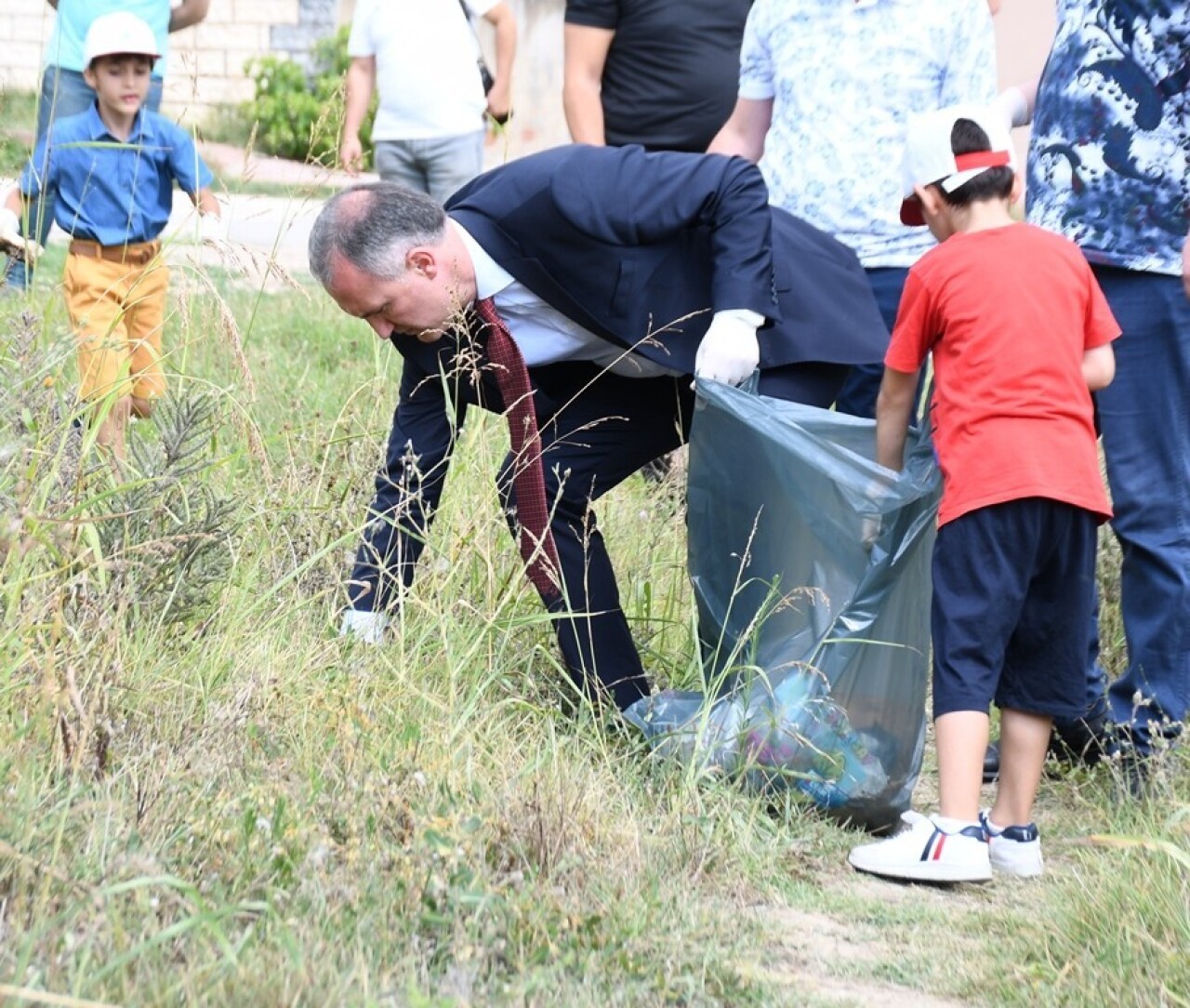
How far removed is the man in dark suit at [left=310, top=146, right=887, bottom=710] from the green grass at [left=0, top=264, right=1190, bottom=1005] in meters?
0.14

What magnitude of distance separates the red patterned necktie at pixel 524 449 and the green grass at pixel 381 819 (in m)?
0.13

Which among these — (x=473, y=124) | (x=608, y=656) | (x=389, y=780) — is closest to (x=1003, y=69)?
(x=473, y=124)

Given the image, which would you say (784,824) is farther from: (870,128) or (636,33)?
(636,33)

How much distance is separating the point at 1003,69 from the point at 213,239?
32.6 ft

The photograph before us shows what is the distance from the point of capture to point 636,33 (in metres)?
4.67

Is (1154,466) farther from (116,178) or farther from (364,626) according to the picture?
(116,178)

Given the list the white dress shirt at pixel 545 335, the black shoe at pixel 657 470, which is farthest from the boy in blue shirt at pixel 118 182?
the white dress shirt at pixel 545 335

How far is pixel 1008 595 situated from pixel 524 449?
2.97ft

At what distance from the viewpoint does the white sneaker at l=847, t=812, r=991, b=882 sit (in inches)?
108

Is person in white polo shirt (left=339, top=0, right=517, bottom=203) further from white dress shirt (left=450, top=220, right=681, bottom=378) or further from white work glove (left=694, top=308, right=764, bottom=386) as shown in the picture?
white work glove (left=694, top=308, right=764, bottom=386)

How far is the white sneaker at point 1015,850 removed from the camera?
9.38 feet

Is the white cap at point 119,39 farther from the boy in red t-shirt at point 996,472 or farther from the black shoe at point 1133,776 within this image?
the black shoe at point 1133,776

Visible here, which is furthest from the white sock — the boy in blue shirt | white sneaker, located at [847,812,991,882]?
the boy in blue shirt

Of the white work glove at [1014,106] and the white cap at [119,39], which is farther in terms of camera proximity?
the white cap at [119,39]
